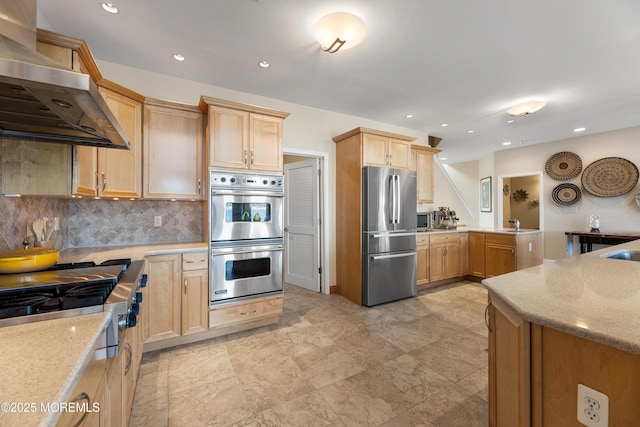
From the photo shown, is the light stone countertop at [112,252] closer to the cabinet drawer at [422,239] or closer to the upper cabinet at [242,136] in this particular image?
the upper cabinet at [242,136]

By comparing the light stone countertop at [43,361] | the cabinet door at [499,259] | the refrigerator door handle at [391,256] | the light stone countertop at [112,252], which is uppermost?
the light stone countertop at [112,252]

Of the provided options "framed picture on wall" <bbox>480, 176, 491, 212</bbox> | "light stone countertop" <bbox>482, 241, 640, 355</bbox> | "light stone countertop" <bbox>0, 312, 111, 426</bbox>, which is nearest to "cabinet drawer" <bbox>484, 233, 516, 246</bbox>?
"light stone countertop" <bbox>482, 241, 640, 355</bbox>

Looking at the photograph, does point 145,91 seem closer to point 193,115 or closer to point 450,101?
point 193,115

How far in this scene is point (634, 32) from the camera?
7.19 feet

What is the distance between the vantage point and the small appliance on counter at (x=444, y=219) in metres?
4.82

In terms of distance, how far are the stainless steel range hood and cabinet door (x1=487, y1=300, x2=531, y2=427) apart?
1913 millimetres

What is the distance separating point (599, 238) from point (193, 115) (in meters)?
6.85

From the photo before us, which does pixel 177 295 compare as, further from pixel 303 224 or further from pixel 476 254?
pixel 476 254

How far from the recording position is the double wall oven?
252 cm

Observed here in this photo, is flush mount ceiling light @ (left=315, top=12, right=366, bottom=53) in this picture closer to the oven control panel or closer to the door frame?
the oven control panel

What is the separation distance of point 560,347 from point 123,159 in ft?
10.3

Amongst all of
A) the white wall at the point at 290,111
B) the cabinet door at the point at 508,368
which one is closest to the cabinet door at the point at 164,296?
the white wall at the point at 290,111

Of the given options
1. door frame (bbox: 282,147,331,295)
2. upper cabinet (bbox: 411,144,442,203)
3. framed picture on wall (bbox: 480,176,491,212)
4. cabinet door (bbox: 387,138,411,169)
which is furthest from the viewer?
framed picture on wall (bbox: 480,176,491,212)

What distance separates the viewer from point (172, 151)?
8.64ft
